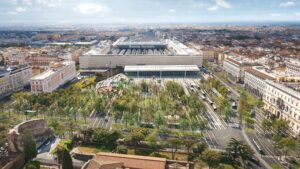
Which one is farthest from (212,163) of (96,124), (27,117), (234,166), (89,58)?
(89,58)

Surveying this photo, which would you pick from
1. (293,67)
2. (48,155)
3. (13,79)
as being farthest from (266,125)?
(13,79)

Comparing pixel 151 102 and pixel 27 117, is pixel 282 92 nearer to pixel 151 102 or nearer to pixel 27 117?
pixel 151 102

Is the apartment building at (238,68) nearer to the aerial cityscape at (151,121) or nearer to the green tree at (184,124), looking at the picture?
the aerial cityscape at (151,121)

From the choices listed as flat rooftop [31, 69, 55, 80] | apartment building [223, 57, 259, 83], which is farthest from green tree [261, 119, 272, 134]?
flat rooftop [31, 69, 55, 80]

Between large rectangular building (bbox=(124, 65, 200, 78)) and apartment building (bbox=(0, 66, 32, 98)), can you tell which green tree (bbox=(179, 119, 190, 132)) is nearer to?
large rectangular building (bbox=(124, 65, 200, 78))

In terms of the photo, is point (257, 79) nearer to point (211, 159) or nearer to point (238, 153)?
point (238, 153)

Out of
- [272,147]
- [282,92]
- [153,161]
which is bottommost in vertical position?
[272,147]
